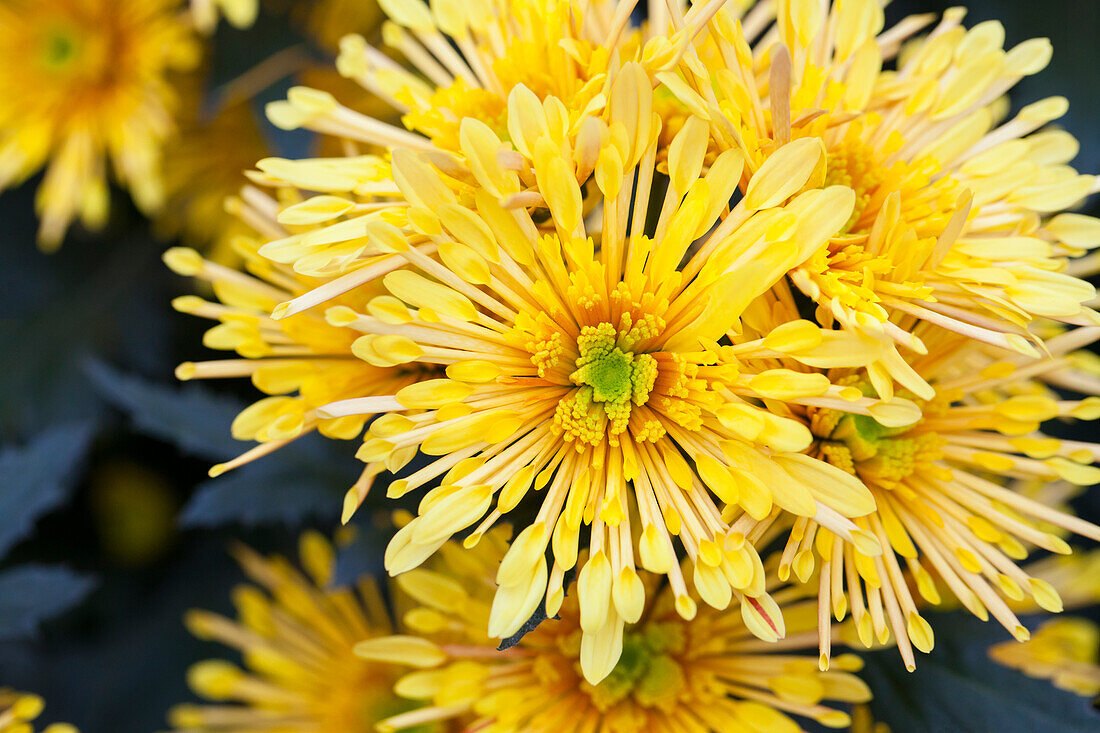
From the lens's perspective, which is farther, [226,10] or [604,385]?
[226,10]

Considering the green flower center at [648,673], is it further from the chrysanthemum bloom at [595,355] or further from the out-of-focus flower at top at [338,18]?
the out-of-focus flower at top at [338,18]

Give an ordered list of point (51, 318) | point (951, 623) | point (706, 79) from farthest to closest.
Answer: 1. point (51, 318)
2. point (951, 623)
3. point (706, 79)

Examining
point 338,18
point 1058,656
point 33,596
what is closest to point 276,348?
point 33,596

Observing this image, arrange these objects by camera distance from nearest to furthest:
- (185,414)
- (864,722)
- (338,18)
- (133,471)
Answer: (864,722) < (185,414) < (338,18) < (133,471)

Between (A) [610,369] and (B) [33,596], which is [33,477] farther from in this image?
(A) [610,369]

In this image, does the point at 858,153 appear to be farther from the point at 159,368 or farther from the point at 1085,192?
the point at 159,368

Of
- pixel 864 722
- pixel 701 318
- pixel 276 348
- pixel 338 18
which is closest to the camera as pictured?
pixel 701 318

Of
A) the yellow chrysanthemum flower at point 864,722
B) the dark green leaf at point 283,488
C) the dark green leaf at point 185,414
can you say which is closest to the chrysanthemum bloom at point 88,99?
the dark green leaf at point 185,414

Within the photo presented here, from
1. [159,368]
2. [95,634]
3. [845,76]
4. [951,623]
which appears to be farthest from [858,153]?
[95,634]
